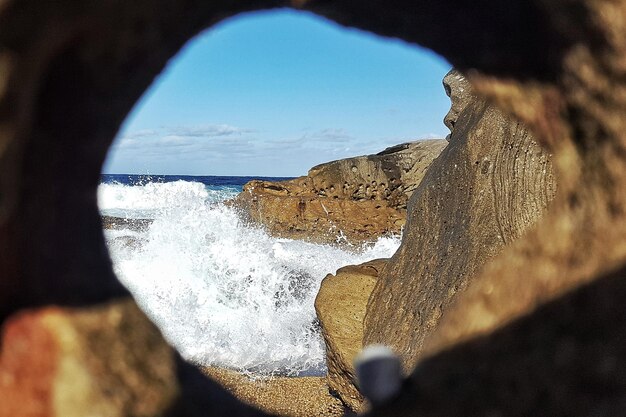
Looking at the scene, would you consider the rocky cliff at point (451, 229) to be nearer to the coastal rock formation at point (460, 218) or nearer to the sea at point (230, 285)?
the coastal rock formation at point (460, 218)

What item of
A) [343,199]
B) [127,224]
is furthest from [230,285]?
[127,224]

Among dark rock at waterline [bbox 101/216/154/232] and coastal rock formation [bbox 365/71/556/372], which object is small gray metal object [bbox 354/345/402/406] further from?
dark rock at waterline [bbox 101/216/154/232]

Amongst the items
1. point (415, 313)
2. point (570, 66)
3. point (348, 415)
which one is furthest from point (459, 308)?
point (348, 415)

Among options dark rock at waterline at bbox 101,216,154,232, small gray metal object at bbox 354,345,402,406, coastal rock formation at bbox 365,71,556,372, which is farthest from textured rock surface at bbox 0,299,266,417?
dark rock at waterline at bbox 101,216,154,232

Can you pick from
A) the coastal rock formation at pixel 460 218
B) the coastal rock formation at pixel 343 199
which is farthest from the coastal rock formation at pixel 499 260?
the coastal rock formation at pixel 343 199

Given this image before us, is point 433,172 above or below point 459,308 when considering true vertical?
above

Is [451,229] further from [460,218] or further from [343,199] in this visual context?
[343,199]

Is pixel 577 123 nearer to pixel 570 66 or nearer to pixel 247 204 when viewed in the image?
pixel 570 66
